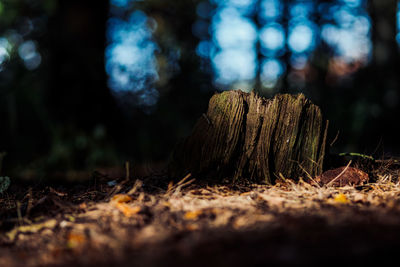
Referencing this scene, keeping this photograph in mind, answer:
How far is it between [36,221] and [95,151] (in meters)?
4.26

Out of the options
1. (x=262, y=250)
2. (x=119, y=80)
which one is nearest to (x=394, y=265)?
(x=262, y=250)

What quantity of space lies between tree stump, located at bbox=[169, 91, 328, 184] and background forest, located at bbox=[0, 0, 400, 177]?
1.00 metres

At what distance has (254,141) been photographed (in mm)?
2264

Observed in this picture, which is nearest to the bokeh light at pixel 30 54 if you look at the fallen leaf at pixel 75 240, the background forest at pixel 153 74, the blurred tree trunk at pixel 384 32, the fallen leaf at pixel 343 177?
the background forest at pixel 153 74

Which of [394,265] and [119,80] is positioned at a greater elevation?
[119,80]

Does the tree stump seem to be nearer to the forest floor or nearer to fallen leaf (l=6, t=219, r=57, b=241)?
the forest floor

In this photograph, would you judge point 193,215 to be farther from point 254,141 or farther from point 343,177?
point 343,177

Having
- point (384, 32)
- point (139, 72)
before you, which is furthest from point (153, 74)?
point (384, 32)

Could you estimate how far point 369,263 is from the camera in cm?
83

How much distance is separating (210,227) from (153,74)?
23.7ft

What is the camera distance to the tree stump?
2.26m

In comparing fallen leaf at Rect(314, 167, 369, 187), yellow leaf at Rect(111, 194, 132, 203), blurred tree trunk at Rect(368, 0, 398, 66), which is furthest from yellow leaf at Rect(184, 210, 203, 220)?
blurred tree trunk at Rect(368, 0, 398, 66)

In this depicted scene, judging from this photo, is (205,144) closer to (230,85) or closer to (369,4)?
(230,85)

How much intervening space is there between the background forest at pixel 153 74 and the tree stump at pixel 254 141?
100 centimetres
